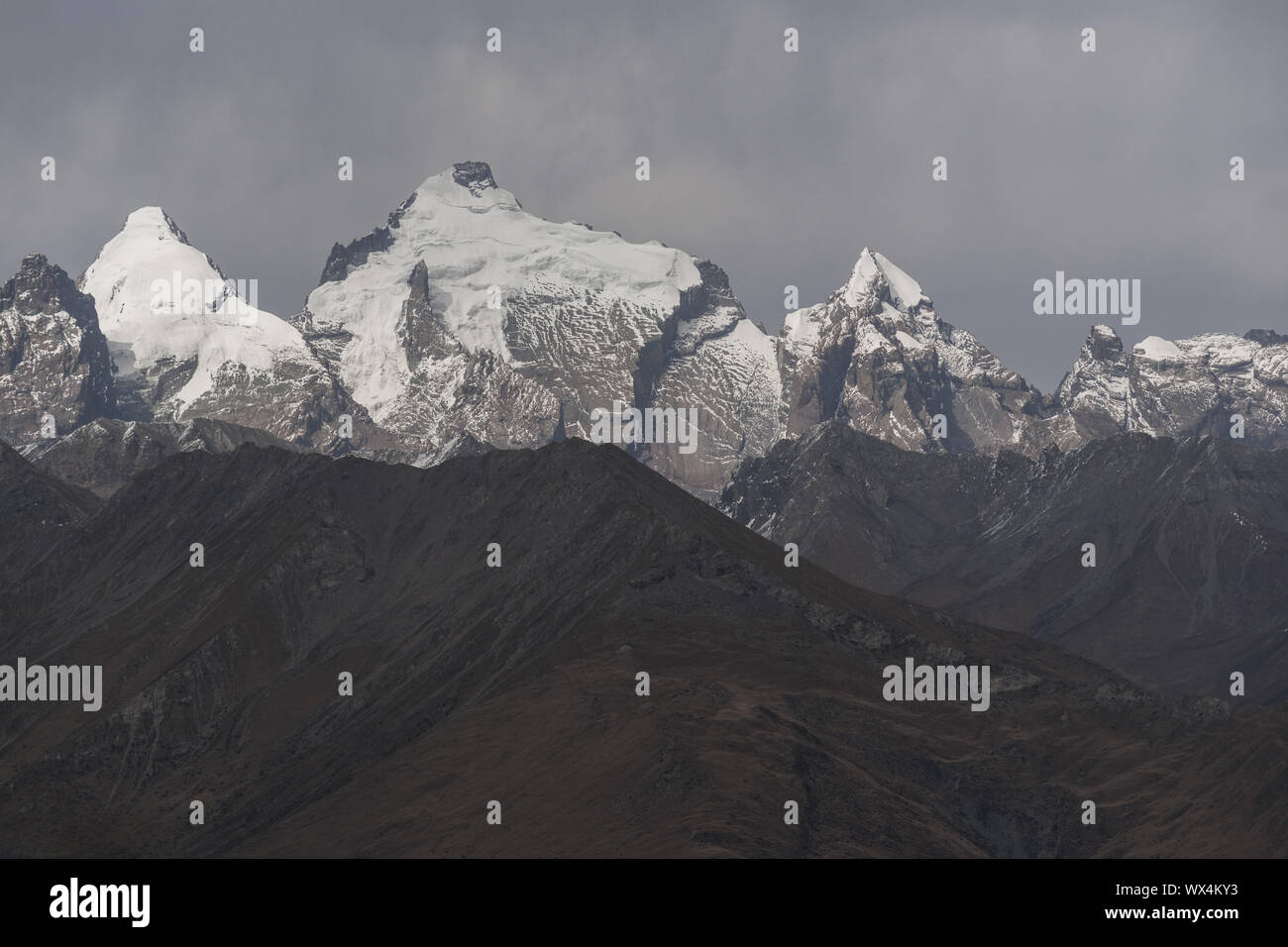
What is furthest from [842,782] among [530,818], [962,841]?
[530,818]
